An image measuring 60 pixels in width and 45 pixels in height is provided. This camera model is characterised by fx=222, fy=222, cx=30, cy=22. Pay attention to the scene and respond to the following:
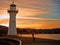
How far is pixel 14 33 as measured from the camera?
37906 millimetres

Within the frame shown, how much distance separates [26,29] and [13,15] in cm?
4242

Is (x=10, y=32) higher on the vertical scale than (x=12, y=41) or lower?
lower

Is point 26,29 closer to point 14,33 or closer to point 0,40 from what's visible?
point 14,33

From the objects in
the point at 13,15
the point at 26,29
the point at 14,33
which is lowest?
the point at 26,29

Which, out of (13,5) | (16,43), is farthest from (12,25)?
(16,43)

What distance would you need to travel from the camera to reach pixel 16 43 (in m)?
22.2

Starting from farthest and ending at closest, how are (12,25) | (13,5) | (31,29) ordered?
(31,29) < (13,5) < (12,25)

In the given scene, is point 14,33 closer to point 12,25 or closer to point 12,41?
point 12,25

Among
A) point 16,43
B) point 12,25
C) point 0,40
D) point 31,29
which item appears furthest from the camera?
point 31,29

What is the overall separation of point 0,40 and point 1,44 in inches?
62.6

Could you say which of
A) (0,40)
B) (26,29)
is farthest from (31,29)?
(0,40)

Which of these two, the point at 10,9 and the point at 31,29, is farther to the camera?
the point at 31,29

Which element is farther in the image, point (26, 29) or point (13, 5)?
point (26, 29)

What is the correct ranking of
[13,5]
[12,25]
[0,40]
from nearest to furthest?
[0,40] < [12,25] < [13,5]
